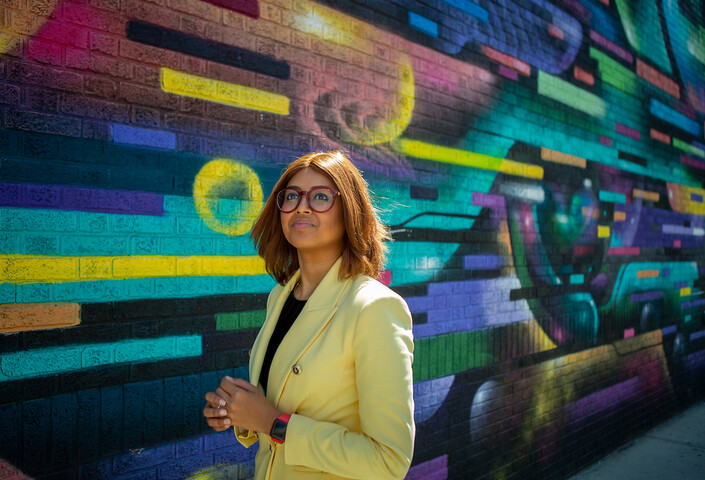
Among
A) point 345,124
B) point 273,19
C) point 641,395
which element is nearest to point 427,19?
point 345,124

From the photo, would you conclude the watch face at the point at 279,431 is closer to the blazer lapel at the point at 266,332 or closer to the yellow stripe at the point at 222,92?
the blazer lapel at the point at 266,332

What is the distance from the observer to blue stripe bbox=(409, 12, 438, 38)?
378 cm

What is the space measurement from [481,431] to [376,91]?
2557 millimetres

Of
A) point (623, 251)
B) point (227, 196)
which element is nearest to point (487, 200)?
point (227, 196)

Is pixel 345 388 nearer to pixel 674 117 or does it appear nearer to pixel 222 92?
pixel 222 92

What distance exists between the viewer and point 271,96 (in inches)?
Answer: 117

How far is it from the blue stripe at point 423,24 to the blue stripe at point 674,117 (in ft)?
12.5

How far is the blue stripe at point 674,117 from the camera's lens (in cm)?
656

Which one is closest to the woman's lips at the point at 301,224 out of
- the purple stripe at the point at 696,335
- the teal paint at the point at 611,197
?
the teal paint at the point at 611,197

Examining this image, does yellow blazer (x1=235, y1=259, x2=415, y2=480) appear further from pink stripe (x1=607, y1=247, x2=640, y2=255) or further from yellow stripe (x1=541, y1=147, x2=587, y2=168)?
pink stripe (x1=607, y1=247, x2=640, y2=255)

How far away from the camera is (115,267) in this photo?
239 cm

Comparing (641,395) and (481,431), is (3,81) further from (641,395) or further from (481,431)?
(641,395)

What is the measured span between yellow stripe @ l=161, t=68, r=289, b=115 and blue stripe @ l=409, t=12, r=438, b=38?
1.27 metres

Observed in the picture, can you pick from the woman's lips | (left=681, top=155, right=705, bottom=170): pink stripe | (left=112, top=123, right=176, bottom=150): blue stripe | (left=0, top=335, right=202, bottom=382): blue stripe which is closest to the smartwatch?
the woman's lips
